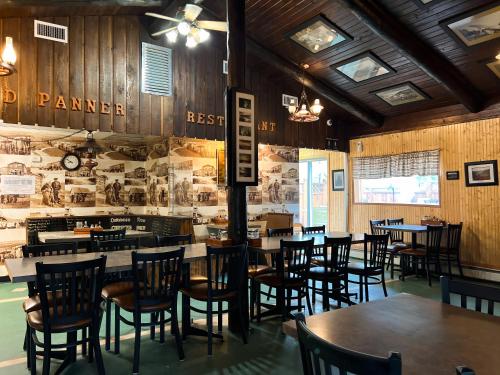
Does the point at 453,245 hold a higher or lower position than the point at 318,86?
lower

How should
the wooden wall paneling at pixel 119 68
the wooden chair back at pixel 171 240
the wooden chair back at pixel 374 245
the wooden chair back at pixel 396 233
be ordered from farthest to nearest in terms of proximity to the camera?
1. the wooden chair back at pixel 396 233
2. the wooden wall paneling at pixel 119 68
3. the wooden chair back at pixel 374 245
4. the wooden chair back at pixel 171 240

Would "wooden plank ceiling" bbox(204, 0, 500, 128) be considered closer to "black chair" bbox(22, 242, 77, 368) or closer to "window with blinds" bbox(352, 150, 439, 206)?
"window with blinds" bbox(352, 150, 439, 206)

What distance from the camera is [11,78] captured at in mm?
5020

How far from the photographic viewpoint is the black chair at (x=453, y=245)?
6.36 meters

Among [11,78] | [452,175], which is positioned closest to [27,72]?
[11,78]

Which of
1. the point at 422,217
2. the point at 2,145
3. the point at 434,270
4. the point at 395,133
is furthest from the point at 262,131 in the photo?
the point at 2,145

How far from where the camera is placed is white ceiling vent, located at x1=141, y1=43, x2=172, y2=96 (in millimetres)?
6160

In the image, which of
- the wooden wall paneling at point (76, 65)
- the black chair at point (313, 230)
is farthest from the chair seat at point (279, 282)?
the wooden wall paneling at point (76, 65)

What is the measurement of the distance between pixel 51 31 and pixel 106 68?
87 centimetres

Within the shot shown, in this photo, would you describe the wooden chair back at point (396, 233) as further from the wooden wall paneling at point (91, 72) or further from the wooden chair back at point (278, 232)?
the wooden wall paneling at point (91, 72)

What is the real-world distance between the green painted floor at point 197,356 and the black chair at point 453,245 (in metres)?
3.79

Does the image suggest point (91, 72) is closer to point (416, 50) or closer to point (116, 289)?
point (116, 289)

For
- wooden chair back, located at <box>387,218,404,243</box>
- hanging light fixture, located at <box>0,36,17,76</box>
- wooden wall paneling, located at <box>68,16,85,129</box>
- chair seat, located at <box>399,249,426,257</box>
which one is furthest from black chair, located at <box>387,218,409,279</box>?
hanging light fixture, located at <box>0,36,17,76</box>

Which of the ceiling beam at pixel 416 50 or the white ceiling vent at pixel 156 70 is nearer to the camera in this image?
the ceiling beam at pixel 416 50
